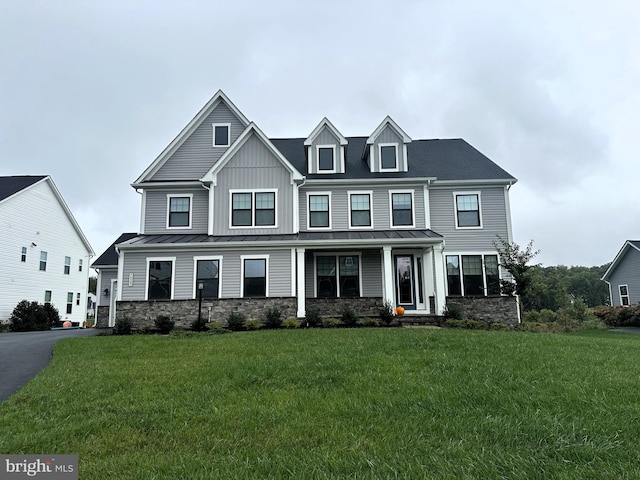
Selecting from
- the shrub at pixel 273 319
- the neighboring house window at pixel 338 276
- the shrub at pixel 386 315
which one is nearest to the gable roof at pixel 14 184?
the shrub at pixel 273 319

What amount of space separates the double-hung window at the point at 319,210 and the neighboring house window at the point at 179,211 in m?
5.41

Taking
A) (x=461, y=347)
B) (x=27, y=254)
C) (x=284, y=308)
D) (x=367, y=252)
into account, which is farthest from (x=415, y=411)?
(x=27, y=254)

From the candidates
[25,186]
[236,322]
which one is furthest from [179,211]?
[25,186]

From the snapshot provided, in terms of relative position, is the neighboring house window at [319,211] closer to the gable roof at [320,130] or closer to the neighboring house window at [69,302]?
the gable roof at [320,130]

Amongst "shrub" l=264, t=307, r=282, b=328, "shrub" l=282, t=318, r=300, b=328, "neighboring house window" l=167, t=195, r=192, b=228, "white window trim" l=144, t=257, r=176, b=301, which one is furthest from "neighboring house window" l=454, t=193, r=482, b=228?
"white window trim" l=144, t=257, r=176, b=301

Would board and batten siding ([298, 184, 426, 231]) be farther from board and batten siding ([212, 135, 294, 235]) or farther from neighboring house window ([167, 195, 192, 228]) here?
neighboring house window ([167, 195, 192, 228])

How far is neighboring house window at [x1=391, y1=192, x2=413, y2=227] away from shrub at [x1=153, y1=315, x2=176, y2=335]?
391 inches

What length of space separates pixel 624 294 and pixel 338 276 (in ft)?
77.8

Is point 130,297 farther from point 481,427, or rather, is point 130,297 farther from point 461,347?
point 481,427

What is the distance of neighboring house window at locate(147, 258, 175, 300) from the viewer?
50.3ft

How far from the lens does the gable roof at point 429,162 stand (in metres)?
17.5

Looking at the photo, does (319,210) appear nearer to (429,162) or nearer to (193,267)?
(193,267)

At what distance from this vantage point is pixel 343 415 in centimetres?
419

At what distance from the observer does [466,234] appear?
56.3ft
